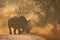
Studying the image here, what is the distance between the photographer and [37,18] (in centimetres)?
569

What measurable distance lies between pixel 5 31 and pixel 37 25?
3.65 ft

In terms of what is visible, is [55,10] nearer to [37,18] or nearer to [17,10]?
[37,18]

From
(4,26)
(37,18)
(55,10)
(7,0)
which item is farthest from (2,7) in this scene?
(55,10)

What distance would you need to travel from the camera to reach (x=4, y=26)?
5.64 m

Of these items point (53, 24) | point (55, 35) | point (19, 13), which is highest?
point (19, 13)

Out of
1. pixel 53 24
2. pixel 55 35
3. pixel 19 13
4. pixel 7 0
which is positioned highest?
pixel 7 0

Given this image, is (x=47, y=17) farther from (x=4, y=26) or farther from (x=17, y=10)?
A: (x=4, y=26)

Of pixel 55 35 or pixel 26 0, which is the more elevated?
pixel 26 0

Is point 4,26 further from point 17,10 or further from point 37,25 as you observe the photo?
point 37,25

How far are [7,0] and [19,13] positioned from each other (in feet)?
1.99

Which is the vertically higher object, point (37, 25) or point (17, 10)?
point (17, 10)

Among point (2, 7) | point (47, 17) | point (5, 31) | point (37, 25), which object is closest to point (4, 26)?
point (5, 31)

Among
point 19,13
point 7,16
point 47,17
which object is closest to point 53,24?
point 47,17

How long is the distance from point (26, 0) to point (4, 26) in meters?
1.17
